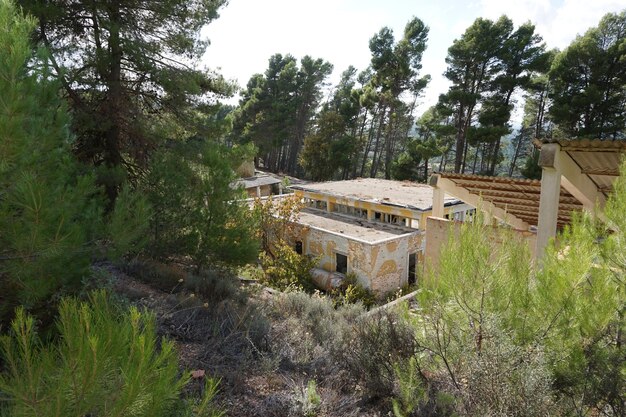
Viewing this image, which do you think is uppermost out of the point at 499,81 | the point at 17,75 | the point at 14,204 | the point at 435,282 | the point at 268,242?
the point at 499,81

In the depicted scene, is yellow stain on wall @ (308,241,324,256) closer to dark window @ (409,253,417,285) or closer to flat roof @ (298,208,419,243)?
flat roof @ (298,208,419,243)

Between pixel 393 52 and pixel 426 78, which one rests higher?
pixel 393 52

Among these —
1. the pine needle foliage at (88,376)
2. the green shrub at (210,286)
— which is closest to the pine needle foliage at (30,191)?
the pine needle foliage at (88,376)

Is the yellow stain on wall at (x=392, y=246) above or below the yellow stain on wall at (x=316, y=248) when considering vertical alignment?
above

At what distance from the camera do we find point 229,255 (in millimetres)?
7594

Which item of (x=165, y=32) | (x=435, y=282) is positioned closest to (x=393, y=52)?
(x=165, y=32)

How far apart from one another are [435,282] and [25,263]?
3475mm

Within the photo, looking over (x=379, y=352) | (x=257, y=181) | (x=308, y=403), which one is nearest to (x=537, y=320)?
(x=379, y=352)

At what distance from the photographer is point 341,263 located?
13898mm

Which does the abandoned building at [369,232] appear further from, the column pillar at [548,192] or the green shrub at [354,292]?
the column pillar at [548,192]

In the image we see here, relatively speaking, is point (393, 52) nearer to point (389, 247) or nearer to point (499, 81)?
point (499, 81)

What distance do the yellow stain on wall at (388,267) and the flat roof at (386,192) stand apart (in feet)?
8.02

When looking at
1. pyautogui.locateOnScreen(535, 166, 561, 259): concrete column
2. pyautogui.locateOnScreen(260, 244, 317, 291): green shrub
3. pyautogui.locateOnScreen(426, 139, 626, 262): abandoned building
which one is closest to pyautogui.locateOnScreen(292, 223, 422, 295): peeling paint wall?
pyautogui.locateOnScreen(260, 244, 317, 291): green shrub

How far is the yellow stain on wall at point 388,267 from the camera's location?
12883 millimetres
